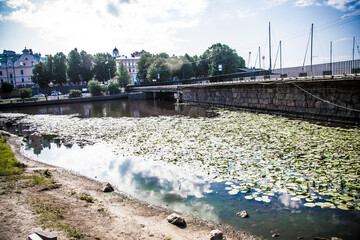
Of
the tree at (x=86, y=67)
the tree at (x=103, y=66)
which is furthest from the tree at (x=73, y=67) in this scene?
the tree at (x=103, y=66)

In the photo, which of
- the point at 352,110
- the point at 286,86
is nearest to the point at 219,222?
the point at 352,110

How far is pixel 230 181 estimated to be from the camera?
769 centimetres

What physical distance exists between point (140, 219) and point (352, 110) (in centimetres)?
1707

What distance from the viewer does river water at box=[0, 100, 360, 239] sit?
18.5 ft

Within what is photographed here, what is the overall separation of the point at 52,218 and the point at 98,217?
3.27 ft

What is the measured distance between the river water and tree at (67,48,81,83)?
93222 millimetres

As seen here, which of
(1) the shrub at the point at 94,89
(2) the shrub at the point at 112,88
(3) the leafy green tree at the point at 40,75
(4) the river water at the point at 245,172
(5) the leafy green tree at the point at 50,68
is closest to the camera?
(4) the river water at the point at 245,172

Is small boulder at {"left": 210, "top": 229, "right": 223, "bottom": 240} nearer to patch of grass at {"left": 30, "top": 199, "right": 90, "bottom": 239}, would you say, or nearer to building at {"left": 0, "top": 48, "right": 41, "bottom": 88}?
patch of grass at {"left": 30, "top": 199, "right": 90, "bottom": 239}

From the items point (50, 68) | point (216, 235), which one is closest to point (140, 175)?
point (216, 235)

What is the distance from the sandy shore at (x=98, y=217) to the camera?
16.0 feet

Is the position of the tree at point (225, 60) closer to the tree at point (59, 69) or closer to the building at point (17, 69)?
the tree at point (59, 69)

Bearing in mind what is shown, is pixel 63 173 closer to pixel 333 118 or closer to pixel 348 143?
pixel 348 143

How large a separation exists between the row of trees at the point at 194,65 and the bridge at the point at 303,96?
46.3m

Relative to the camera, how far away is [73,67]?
326 feet
